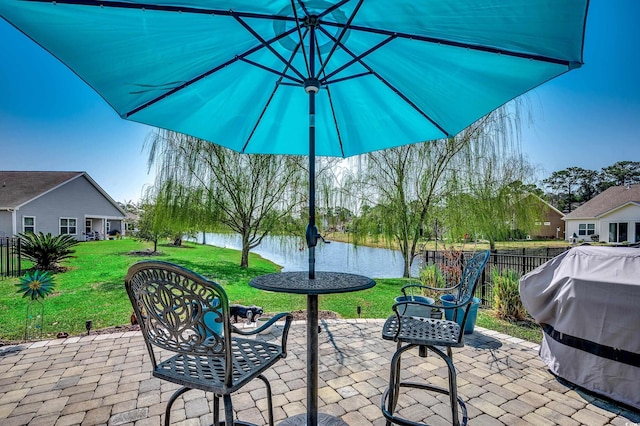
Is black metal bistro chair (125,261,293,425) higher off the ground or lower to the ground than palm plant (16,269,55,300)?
higher

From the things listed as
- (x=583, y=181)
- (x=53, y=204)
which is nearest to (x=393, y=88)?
(x=53, y=204)

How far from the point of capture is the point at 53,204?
15945 millimetres

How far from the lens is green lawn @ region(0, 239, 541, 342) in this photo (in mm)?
4340

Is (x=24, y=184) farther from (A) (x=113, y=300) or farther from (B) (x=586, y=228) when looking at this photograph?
(B) (x=586, y=228)

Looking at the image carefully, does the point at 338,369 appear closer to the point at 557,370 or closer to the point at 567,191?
the point at 557,370

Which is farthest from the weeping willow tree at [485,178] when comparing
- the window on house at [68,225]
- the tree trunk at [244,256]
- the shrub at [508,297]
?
the window on house at [68,225]

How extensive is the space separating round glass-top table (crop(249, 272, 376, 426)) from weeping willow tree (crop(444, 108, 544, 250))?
21.9 ft

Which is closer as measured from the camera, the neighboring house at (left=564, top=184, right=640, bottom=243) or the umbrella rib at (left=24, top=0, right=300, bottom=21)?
the umbrella rib at (left=24, top=0, right=300, bottom=21)

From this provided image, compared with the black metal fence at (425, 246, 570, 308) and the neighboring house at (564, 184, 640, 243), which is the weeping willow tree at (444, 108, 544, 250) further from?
the neighboring house at (564, 184, 640, 243)

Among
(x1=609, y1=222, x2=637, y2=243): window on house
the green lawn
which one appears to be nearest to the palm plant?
the green lawn

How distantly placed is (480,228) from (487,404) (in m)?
6.32

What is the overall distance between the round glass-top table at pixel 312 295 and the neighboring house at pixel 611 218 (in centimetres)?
2195

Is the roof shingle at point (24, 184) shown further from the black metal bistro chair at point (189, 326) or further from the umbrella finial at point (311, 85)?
the umbrella finial at point (311, 85)

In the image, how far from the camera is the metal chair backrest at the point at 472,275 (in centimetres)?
182
